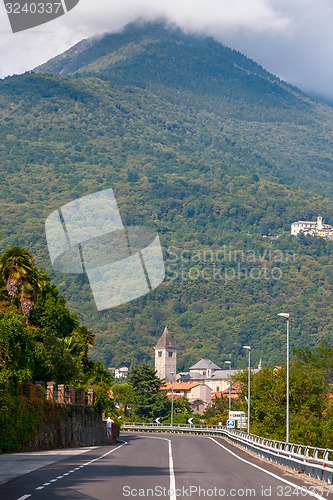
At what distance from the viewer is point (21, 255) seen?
214ft

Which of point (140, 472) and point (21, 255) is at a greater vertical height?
point (21, 255)

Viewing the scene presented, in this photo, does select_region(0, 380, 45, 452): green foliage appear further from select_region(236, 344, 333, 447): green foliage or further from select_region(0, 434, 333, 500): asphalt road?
select_region(236, 344, 333, 447): green foliage

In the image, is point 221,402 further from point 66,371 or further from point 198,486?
point 198,486

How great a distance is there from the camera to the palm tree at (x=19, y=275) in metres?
64.9

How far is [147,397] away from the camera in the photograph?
6969 inches

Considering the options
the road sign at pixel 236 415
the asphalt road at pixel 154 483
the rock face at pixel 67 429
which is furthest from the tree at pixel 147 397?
the asphalt road at pixel 154 483

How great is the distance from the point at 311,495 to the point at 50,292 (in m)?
58.7

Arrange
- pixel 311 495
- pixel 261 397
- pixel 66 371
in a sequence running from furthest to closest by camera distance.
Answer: pixel 261 397, pixel 66 371, pixel 311 495

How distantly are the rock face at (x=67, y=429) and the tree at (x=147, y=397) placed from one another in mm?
94144

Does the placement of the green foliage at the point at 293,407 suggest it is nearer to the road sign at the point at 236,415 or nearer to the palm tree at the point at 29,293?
the road sign at the point at 236,415

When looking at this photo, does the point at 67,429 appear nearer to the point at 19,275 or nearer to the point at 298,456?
the point at 19,275

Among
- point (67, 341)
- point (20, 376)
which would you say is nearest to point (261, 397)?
→ point (67, 341)

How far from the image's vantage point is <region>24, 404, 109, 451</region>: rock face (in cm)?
5541

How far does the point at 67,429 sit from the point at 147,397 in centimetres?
11471
